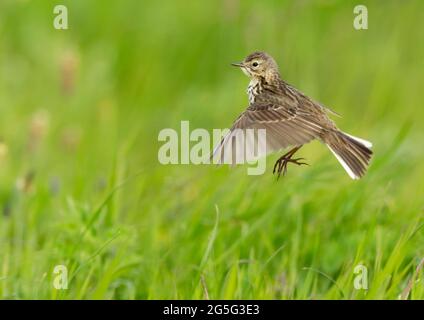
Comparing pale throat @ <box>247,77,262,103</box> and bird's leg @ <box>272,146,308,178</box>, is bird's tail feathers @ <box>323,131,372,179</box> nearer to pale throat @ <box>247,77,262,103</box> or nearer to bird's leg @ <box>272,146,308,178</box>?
bird's leg @ <box>272,146,308,178</box>

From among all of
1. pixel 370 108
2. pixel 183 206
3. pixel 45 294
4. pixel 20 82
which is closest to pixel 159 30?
pixel 20 82

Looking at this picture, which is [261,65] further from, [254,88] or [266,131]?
[266,131]

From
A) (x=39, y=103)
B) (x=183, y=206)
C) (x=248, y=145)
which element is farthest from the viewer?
(x=39, y=103)

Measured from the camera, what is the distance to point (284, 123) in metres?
3.97

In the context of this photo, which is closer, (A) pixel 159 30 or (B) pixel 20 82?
(B) pixel 20 82

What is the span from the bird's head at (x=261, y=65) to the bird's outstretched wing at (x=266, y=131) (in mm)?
206

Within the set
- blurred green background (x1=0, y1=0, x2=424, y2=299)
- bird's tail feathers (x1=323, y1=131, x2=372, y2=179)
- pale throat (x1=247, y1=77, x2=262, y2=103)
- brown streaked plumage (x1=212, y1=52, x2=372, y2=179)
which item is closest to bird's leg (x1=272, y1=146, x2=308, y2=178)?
brown streaked plumage (x1=212, y1=52, x2=372, y2=179)

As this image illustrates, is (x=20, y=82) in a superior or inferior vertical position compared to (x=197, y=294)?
superior

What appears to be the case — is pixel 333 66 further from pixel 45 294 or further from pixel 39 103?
pixel 45 294

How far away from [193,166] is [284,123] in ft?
15.1

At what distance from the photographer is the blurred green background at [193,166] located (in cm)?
576

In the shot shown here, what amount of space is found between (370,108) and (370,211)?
108 inches

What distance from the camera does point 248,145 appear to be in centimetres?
361

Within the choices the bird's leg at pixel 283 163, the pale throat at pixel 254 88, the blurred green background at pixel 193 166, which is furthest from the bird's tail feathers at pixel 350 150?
the blurred green background at pixel 193 166
